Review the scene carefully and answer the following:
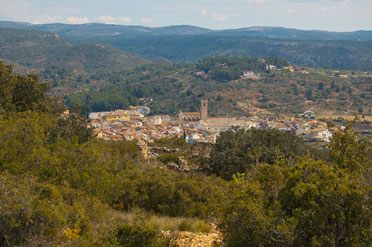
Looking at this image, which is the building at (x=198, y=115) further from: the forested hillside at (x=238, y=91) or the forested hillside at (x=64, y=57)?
the forested hillside at (x=64, y=57)

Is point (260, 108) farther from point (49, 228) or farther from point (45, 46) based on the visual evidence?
point (45, 46)

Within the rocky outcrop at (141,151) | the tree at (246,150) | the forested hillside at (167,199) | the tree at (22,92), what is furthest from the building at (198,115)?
the forested hillside at (167,199)

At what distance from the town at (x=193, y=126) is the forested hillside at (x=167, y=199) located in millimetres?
38458

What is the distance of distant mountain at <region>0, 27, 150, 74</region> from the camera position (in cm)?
15912

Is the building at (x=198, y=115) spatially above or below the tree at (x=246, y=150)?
below

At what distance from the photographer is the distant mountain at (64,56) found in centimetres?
15912

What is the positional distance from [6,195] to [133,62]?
184580 mm

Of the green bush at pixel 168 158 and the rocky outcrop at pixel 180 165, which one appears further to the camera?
the green bush at pixel 168 158

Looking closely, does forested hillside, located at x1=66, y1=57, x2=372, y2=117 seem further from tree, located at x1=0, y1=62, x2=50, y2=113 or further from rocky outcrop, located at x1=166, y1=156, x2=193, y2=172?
rocky outcrop, located at x1=166, y1=156, x2=193, y2=172

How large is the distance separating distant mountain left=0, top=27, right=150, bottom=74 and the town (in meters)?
79.0

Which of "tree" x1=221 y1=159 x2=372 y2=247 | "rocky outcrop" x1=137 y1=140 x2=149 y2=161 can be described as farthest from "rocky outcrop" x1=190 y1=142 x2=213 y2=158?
"tree" x1=221 y1=159 x2=372 y2=247

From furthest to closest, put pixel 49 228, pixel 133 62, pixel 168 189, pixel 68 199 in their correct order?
pixel 133 62
pixel 168 189
pixel 68 199
pixel 49 228

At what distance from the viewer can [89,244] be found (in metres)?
6.17

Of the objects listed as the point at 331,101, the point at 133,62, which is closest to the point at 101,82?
the point at 133,62
